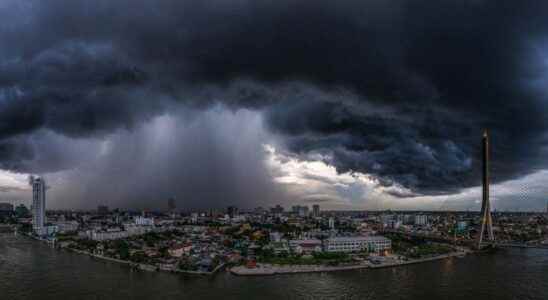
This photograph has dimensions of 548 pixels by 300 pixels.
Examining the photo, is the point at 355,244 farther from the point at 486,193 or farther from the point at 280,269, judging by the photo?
the point at 486,193

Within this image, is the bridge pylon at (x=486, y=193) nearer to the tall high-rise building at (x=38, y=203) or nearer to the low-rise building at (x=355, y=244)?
the low-rise building at (x=355, y=244)

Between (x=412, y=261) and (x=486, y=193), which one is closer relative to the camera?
(x=412, y=261)

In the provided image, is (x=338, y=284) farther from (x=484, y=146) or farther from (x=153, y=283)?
(x=484, y=146)

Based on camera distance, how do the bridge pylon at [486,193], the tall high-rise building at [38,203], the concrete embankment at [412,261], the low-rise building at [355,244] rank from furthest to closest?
the tall high-rise building at [38,203], the bridge pylon at [486,193], the low-rise building at [355,244], the concrete embankment at [412,261]

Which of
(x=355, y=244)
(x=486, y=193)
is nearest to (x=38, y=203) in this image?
(x=355, y=244)

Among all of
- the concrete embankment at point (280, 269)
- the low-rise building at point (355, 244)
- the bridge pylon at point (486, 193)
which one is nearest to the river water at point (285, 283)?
the concrete embankment at point (280, 269)
